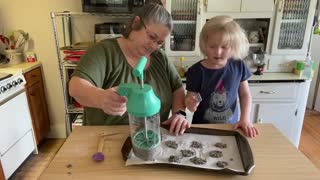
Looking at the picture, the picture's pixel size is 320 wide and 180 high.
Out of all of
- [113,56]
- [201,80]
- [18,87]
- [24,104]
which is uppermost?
[113,56]

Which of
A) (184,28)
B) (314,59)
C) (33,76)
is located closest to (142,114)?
(184,28)

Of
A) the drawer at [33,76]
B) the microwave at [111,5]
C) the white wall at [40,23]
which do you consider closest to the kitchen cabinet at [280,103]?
the microwave at [111,5]

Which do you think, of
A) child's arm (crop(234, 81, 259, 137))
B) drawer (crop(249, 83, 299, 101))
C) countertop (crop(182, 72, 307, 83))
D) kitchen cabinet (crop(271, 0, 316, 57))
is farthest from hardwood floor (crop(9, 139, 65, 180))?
kitchen cabinet (crop(271, 0, 316, 57))

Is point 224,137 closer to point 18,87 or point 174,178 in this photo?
point 174,178

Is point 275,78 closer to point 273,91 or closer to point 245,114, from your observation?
point 273,91

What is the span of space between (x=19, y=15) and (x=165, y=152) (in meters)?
2.15

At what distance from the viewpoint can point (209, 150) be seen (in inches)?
29.2

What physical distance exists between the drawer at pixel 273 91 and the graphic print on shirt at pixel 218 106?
3.12 ft

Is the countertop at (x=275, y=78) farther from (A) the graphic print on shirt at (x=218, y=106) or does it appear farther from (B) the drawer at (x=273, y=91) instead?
(A) the graphic print on shirt at (x=218, y=106)

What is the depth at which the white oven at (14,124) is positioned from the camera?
170 centimetres

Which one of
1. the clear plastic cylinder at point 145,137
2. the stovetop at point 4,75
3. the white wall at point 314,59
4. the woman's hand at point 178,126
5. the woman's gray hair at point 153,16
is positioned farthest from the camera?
the white wall at point 314,59

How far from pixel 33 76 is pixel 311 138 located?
268 cm

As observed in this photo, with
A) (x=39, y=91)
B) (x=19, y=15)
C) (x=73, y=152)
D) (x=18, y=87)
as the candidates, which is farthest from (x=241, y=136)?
(x=19, y=15)

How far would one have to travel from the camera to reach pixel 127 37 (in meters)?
1.05
